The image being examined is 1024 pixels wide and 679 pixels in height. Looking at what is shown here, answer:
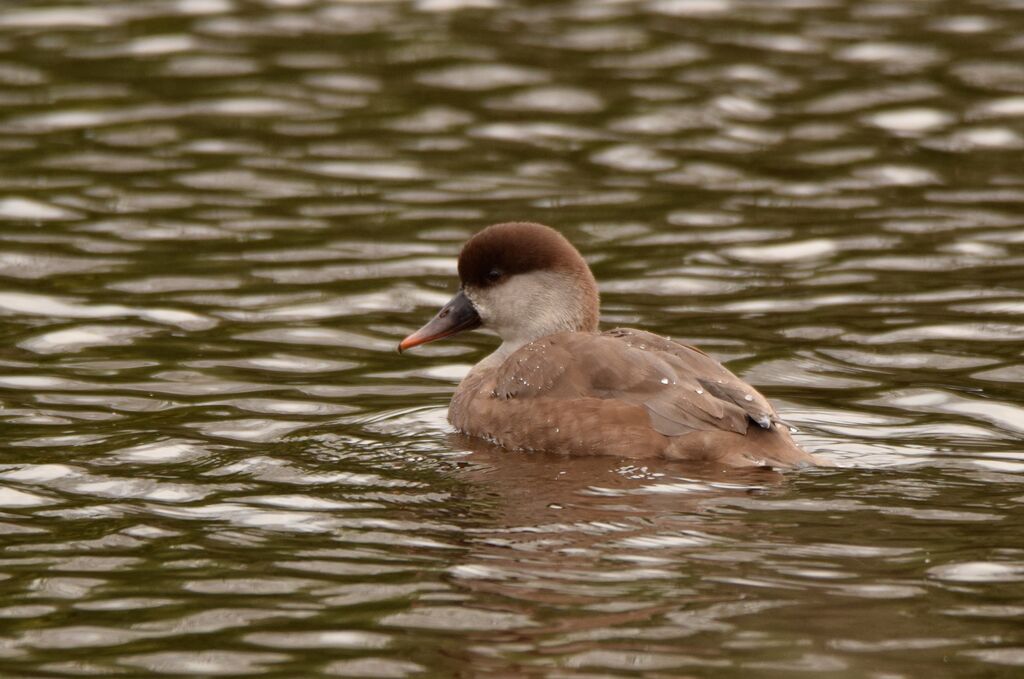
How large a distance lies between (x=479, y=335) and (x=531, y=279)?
2.00 meters

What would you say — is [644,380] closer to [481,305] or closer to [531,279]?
[531,279]

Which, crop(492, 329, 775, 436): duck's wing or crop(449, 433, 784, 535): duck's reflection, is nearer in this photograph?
crop(449, 433, 784, 535): duck's reflection

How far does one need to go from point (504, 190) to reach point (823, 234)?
2202 millimetres

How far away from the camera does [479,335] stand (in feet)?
36.5

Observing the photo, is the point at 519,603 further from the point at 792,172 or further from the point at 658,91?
the point at 658,91

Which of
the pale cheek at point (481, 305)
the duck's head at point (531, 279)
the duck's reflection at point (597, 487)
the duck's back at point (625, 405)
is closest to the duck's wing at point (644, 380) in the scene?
the duck's back at point (625, 405)

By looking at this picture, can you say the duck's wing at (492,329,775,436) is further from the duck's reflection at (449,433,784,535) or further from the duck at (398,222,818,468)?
the duck's reflection at (449,433,784,535)

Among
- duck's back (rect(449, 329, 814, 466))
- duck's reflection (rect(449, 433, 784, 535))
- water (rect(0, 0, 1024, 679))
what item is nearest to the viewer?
water (rect(0, 0, 1024, 679))

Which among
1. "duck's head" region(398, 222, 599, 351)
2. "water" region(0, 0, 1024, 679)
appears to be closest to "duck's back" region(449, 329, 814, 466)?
"water" region(0, 0, 1024, 679)

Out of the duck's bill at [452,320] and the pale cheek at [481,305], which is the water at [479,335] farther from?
the pale cheek at [481,305]

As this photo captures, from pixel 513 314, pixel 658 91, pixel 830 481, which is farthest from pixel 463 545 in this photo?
pixel 658 91

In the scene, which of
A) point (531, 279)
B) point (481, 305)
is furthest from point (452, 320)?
point (531, 279)

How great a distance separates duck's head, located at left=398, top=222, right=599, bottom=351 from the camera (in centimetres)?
916

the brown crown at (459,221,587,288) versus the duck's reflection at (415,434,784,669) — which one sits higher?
A: the brown crown at (459,221,587,288)
